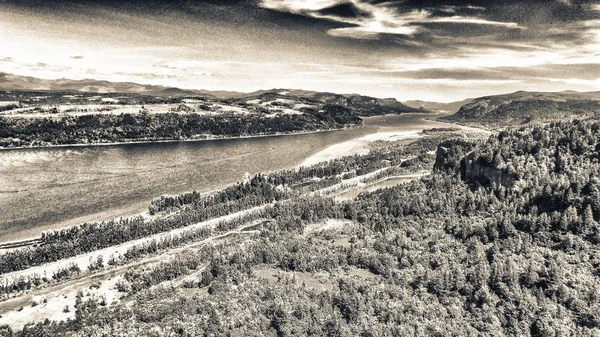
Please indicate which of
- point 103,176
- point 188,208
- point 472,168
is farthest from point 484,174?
point 103,176

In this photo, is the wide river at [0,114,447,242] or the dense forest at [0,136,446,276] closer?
the dense forest at [0,136,446,276]

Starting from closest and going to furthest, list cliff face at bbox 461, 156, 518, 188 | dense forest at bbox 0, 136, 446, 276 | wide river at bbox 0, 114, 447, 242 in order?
dense forest at bbox 0, 136, 446, 276 → cliff face at bbox 461, 156, 518, 188 → wide river at bbox 0, 114, 447, 242

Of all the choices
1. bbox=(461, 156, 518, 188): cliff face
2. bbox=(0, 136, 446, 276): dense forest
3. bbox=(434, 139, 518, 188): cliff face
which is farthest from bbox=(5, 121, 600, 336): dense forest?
bbox=(0, 136, 446, 276): dense forest

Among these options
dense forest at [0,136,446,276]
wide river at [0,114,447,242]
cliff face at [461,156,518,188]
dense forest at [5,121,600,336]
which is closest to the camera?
dense forest at [5,121,600,336]

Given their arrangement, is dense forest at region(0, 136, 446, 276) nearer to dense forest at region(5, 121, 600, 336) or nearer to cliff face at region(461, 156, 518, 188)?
dense forest at region(5, 121, 600, 336)

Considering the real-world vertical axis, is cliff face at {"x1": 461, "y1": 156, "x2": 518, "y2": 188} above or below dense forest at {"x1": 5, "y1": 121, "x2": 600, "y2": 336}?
above

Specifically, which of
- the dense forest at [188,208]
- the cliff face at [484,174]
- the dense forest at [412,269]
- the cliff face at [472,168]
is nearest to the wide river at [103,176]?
the dense forest at [188,208]

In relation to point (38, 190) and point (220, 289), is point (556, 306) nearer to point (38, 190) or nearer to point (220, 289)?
point (220, 289)
